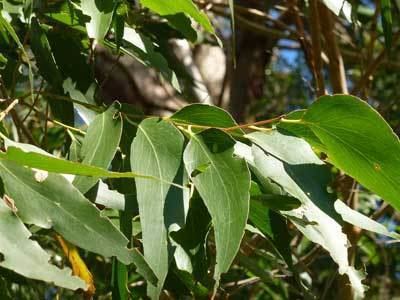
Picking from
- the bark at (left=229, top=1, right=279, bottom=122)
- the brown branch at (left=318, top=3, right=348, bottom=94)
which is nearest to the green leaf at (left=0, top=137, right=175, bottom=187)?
the brown branch at (left=318, top=3, right=348, bottom=94)

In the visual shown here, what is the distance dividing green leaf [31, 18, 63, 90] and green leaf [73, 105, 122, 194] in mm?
153

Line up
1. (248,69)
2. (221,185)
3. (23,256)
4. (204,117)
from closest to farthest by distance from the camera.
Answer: (23,256) → (221,185) → (204,117) → (248,69)

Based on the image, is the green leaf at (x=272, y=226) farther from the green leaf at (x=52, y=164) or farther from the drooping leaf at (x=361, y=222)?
the green leaf at (x=52, y=164)

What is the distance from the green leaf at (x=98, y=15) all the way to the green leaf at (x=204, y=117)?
5.8 inches

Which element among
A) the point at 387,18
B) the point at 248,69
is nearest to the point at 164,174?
the point at 387,18

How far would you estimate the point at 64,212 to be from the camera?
3.16 ft

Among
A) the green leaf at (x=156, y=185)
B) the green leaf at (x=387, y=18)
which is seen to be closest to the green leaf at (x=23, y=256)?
the green leaf at (x=156, y=185)

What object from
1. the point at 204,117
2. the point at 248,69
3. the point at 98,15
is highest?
the point at 98,15

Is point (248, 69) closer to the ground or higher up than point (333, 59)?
closer to the ground

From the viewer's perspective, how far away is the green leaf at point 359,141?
1046 millimetres

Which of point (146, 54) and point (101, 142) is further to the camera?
point (146, 54)

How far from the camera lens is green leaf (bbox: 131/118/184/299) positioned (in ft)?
3.28

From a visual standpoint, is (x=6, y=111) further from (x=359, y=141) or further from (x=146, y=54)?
(x=359, y=141)

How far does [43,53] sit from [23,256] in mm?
432
